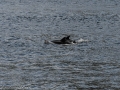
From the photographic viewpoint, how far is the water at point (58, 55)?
2533cm

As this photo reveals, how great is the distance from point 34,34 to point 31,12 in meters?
27.3

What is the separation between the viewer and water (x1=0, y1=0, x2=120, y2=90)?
25.3 m

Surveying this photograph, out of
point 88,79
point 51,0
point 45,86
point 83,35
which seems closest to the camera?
point 45,86

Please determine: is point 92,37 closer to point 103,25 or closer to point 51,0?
point 103,25

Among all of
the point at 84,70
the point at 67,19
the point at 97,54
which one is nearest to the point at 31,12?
the point at 67,19

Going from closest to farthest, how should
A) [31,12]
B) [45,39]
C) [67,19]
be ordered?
[45,39] → [67,19] → [31,12]

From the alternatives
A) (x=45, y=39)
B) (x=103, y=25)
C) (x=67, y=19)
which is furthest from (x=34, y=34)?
(x=67, y=19)

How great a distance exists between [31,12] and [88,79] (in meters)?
48.3

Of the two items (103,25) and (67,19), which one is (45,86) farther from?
(67,19)

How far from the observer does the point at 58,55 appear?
34.2 metres

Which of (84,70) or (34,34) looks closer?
(84,70)

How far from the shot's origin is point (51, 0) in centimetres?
9862

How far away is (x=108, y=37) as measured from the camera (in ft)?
147

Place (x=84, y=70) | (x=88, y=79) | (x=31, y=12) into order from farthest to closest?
(x=31, y=12) < (x=84, y=70) < (x=88, y=79)
